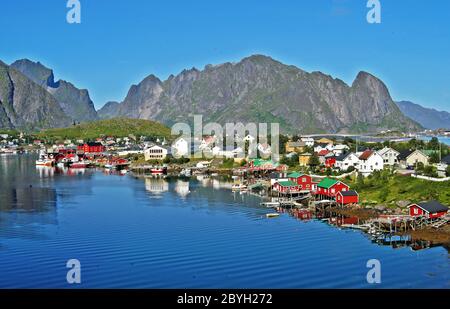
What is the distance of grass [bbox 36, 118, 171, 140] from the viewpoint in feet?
304

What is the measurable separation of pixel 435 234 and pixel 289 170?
71.4ft

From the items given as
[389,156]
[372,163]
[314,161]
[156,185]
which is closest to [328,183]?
[372,163]

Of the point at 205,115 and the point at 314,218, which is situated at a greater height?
the point at 205,115

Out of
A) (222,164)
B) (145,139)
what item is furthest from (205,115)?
(222,164)

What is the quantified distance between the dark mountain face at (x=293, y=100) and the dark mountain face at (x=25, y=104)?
39.0 metres

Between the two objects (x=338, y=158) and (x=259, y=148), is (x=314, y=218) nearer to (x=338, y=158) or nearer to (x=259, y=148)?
(x=338, y=158)

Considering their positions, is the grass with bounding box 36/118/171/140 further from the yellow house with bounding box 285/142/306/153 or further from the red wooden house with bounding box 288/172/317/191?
the red wooden house with bounding box 288/172/317/191

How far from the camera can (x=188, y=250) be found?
17.1 meters

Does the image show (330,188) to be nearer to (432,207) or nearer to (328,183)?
(328,183)

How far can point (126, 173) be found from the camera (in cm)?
4734

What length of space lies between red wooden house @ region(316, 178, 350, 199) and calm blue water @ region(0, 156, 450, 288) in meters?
3.25

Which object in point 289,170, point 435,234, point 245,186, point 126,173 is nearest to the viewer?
point 435,234

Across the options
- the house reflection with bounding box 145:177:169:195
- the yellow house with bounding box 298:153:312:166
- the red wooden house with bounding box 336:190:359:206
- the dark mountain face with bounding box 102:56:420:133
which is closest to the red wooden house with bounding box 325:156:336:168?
the yellow house with bounding box 298:153:312:166

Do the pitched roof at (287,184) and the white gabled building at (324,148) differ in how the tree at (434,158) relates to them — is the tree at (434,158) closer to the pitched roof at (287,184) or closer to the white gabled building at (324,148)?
Answer: the pitched roof at (287,184)
